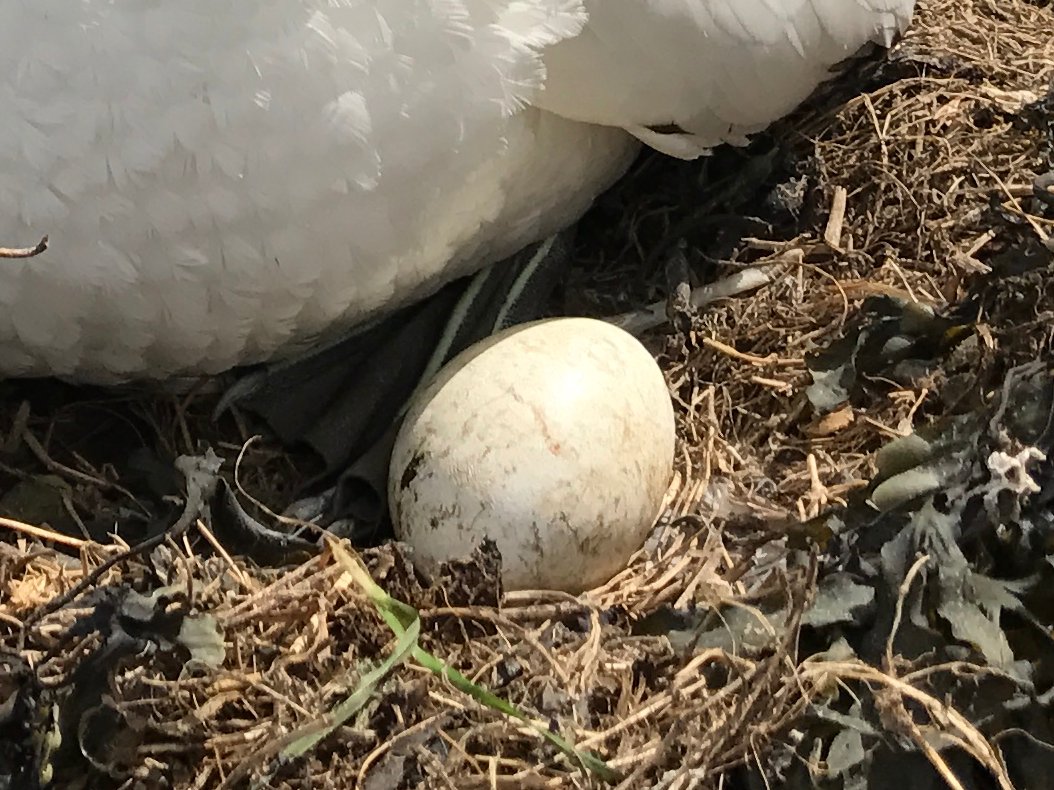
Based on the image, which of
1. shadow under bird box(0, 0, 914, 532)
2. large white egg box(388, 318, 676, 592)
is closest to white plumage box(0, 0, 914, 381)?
shadow under bird box(0, 0, 914, 532)

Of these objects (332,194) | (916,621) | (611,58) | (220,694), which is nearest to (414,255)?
(332,194)

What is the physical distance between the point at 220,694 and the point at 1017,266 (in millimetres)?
771

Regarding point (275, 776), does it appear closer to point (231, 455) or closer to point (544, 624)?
point (544, 624)

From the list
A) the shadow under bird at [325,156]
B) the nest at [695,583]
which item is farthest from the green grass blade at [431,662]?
the shadow under bird at [325,156]

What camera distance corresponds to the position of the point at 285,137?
2.92 ft

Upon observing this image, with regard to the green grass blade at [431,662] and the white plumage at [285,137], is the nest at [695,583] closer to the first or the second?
the green grass blade at [431,662]

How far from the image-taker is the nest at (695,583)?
813mm

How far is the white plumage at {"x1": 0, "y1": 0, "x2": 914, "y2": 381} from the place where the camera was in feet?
2.76

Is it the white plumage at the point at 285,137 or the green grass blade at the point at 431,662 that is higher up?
the white plumage at the point at 285,137

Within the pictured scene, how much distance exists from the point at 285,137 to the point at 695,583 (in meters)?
0.48

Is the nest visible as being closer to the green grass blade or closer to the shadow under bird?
the green grass blade

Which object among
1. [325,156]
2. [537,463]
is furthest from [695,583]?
[325,156]

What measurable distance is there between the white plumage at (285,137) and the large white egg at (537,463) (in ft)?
0.44

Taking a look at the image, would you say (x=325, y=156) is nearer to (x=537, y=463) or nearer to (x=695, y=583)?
(x=537, y=463)
